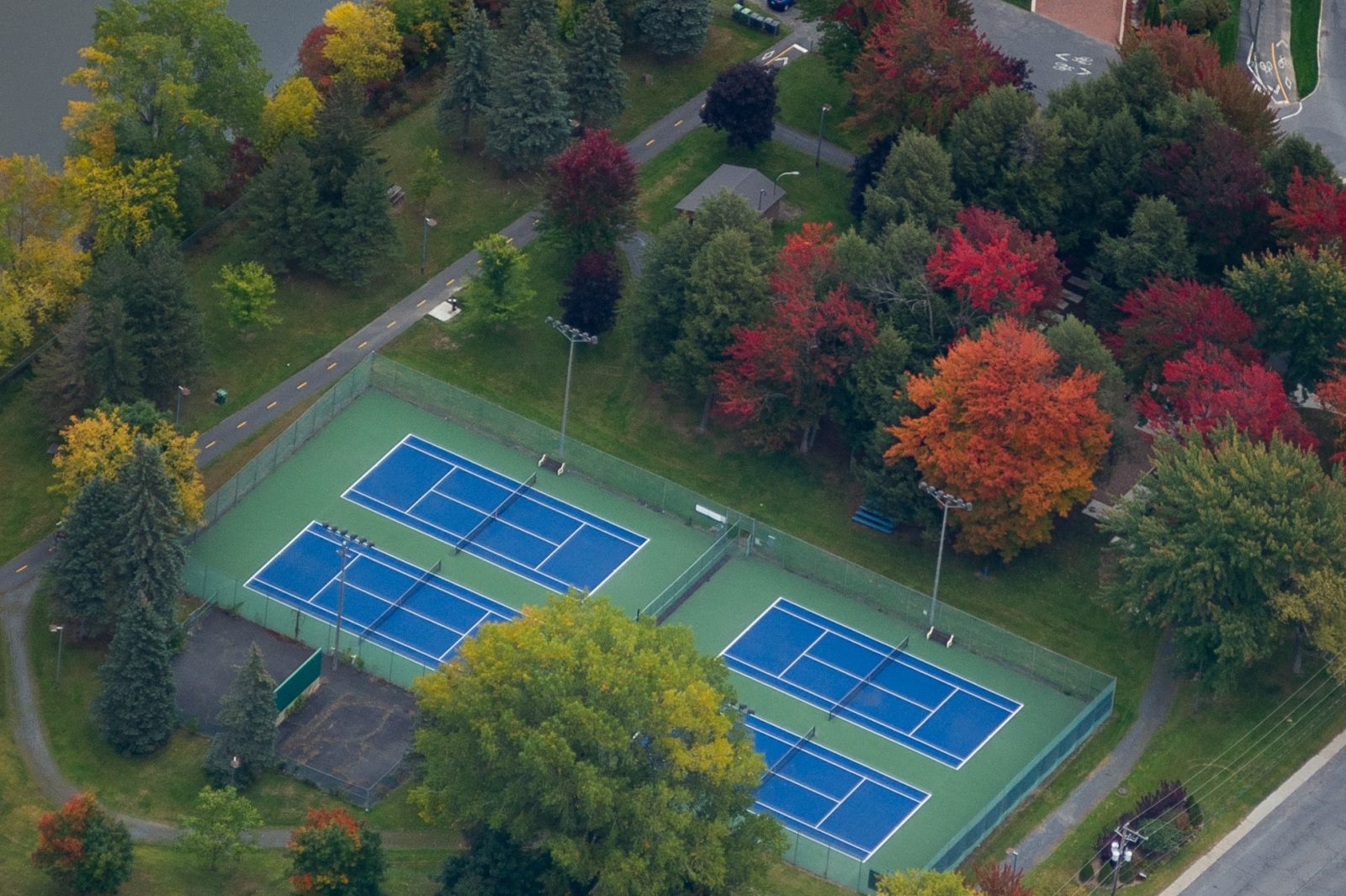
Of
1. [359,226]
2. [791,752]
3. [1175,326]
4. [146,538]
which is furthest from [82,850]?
[1175,326]

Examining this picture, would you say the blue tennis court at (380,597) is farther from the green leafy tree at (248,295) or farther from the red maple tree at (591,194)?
the red maple tree at (591,194)

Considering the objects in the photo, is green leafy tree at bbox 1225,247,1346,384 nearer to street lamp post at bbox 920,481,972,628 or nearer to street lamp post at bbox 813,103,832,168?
street lamp post at bbox 920,481,972,628

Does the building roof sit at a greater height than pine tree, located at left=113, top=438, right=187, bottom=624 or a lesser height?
greater

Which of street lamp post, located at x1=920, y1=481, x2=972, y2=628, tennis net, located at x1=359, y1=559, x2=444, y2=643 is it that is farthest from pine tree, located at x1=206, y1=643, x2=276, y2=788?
street lamp post, located at x1=920, y1=481, x2=972, y2=628

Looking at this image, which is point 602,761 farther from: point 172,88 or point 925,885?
point 172,88

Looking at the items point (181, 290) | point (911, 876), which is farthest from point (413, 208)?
point (911, 876)

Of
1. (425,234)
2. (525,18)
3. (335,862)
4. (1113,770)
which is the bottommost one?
(335,862)
